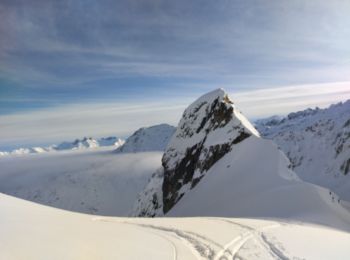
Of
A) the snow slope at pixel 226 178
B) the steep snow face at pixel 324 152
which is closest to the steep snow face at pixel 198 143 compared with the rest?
the snow slope at pixel 226 178

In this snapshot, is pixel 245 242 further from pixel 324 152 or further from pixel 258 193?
pixel 324 152

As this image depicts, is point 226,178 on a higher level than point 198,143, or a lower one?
lower

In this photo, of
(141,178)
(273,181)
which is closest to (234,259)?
(273,181)

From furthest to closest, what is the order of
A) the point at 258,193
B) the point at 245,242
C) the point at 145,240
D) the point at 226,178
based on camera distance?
the point at 226,178 < the point at 258,193 < the point at 245,242 < the point at 145,240

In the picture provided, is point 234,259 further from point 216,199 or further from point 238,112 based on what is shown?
point 238,112

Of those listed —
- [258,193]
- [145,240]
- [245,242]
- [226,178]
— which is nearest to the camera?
Result: [145,240]

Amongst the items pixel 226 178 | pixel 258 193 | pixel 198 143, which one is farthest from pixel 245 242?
pixel 198 143
